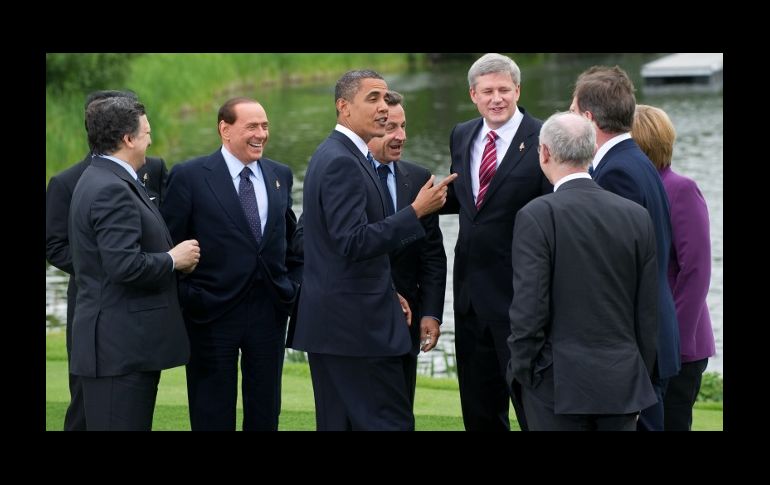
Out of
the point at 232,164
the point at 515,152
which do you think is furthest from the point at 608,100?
the point at 232,164

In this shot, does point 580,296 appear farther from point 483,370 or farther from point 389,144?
point 389,144

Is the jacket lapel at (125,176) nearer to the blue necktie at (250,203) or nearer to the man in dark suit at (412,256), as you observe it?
the blue necktie at (250,203)

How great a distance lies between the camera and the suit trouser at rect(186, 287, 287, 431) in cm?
558

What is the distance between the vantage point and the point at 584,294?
4.16 m

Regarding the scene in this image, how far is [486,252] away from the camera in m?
5.29

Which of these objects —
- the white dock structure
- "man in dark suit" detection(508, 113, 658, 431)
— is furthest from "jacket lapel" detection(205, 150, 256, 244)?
the white dock structure

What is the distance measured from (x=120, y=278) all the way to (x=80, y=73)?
595 inches

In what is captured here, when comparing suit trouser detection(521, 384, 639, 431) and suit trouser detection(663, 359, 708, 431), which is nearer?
suit trouser detection(521, 384, 639, 431)

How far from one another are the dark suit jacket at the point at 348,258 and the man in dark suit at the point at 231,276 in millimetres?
678

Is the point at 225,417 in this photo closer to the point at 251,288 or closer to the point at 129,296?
the point at 251,288

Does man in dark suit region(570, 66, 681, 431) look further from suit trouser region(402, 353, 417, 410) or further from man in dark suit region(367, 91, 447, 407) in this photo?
suit trouser region(402, 353, 417, 410)

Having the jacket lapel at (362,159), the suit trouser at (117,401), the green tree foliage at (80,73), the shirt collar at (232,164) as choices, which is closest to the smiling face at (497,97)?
the jacket lapel at (362,159)

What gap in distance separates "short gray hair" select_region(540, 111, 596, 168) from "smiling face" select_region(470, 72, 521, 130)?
3.35 feet
